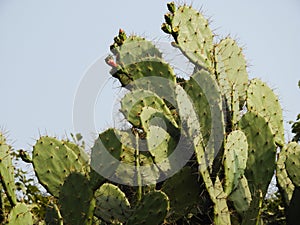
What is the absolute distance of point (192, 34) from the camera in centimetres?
367

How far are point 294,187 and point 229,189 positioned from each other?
0.36 meters

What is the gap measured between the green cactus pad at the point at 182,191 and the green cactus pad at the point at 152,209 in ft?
0.94

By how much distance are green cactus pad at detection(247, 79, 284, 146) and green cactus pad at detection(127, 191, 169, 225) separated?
78 centimetres

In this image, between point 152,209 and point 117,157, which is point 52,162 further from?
point 152,209

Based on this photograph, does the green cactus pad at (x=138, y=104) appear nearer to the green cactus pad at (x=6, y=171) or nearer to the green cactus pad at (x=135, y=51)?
the green cactus pad at (x=135, y=51)

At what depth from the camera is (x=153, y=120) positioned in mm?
3377

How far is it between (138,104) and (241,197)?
2.35 feet

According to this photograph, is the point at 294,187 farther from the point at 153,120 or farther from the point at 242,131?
the point at 153,120

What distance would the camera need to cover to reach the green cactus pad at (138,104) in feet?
11.5

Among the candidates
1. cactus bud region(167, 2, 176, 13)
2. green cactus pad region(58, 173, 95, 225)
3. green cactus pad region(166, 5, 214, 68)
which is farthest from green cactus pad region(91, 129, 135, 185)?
cactus bud region(167, 2, 176, 13)

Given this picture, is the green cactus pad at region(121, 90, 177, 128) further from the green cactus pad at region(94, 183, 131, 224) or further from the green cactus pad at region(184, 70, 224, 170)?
the green cactus pad at region(94, 183, 131, 224)

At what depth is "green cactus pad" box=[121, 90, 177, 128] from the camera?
350 cm

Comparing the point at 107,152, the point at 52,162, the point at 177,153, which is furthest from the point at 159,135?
the point at 52,162

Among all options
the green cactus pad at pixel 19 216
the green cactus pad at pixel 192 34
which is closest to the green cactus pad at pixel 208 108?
the green cactus pad at pixel 192 34
